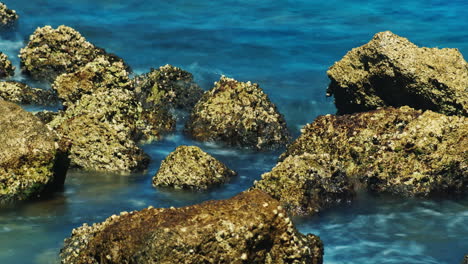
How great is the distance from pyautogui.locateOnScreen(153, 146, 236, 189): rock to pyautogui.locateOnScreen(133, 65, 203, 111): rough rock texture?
3.68 meters

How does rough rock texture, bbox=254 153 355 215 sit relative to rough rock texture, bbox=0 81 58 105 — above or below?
below

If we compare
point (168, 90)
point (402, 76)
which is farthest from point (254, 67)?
point (402, 76)

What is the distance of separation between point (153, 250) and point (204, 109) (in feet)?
23.3

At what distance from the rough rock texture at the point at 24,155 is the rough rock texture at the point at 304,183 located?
279 centimetres

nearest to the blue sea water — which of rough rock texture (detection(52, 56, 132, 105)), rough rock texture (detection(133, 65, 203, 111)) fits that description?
rough rock texture (detection(133, 65, 203, 111))

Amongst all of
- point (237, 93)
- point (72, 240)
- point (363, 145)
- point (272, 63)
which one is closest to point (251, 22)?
point (272, 63)

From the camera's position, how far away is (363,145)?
1177 centimetres

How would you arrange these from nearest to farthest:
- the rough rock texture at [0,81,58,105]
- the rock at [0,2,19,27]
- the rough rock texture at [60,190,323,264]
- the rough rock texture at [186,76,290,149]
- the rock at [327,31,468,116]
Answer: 1. the rough rock texture at [60,190,323,264]
2. the rock at [327,31,468,116]
3. the rough rock texture at [186,76,290,149]
4. the rough rock texture at [0,81,58,105]
5. the rock at [0,2,19,27]

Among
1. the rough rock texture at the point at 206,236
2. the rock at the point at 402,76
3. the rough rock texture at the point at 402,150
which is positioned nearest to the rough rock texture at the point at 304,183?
the rough rock texture at the point at 402,150

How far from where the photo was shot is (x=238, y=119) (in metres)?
13.6

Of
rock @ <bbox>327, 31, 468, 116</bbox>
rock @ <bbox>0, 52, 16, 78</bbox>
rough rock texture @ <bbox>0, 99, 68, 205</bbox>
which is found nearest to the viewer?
rough rock texture @ <bbox>0, 99, 68, 205</bbox>

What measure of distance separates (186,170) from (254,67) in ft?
31.0

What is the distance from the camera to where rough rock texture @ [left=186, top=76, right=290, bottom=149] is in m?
13.6

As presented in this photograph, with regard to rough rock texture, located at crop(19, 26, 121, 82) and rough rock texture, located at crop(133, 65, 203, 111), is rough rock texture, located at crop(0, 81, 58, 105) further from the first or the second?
rough rock texture, located at crop(133, 65, 203, 111)
